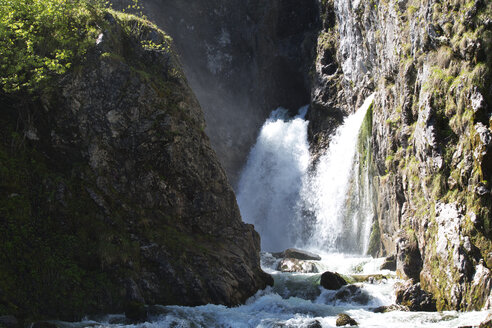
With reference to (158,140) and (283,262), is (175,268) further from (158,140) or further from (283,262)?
(283,262)

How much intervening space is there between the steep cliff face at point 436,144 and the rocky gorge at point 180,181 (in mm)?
67

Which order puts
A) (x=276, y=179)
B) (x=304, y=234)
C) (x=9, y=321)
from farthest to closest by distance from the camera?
1. (x=276, y=179)
2. (x=304, y=234)
3. (x=9, y=321)

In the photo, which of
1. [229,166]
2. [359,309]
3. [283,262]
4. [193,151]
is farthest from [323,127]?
[359,309]

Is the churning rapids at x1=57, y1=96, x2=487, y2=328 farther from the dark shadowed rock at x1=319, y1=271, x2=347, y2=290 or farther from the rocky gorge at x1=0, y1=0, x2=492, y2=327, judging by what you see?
the rocky gorge at x1=0, y1=0, x2=492, y2=327

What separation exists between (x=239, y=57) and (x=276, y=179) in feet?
60.6

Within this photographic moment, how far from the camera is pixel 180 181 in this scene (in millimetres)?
20094

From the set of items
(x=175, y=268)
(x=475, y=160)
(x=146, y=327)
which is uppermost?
(x=475, y=160)

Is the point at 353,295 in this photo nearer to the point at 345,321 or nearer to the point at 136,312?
the point at 345,321

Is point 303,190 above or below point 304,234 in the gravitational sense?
above

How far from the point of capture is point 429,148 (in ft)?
60.0

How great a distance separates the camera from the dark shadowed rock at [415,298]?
15883mm

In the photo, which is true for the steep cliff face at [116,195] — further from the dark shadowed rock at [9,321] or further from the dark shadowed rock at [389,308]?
the dark shadowed rock at [389,308]

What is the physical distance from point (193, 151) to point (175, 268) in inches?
247

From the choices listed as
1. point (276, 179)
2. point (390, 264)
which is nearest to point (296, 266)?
point (390, 264)
